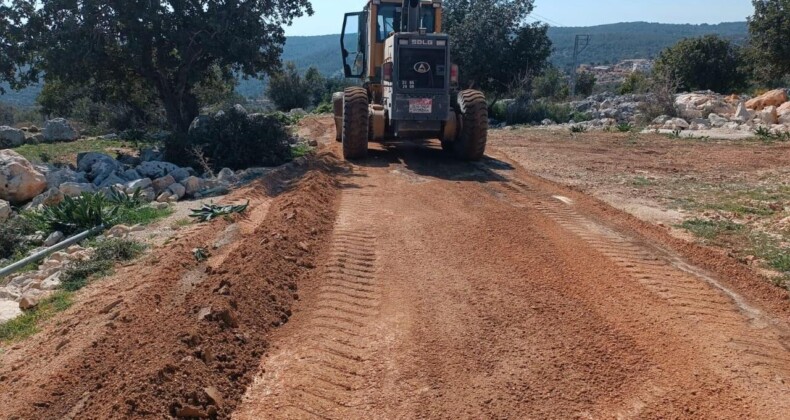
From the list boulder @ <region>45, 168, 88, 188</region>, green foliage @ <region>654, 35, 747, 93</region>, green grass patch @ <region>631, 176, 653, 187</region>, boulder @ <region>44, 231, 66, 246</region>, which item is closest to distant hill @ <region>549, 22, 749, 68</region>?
green foliage @ <region>654, 35, 747, 93</region>

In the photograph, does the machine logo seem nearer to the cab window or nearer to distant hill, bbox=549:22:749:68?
the cab window

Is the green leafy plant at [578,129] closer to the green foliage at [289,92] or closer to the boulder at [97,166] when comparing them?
the boulder at [97,166]

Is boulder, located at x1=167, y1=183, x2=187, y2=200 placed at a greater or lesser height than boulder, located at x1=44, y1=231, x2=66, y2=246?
greater

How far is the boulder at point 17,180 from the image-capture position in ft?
36.2

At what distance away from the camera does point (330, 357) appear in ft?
15.5

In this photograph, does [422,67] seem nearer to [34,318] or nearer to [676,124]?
[34,318]

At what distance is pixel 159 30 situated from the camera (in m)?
15.5

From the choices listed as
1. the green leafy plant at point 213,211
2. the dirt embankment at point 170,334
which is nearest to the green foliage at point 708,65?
the green leafy plant at point 213,211

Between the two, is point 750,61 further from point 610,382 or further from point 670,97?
point 610,382

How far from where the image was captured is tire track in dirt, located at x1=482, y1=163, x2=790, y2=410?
4.56 metres

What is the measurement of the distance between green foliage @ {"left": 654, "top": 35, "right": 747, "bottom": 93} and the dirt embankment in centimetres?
3310

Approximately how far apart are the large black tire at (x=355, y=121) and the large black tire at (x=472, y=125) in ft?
6.29

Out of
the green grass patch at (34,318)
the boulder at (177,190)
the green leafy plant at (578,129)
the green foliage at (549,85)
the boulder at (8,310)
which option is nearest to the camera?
the green grass patch at (34,318)

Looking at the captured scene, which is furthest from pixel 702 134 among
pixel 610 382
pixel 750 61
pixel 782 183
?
pixel 610 382
